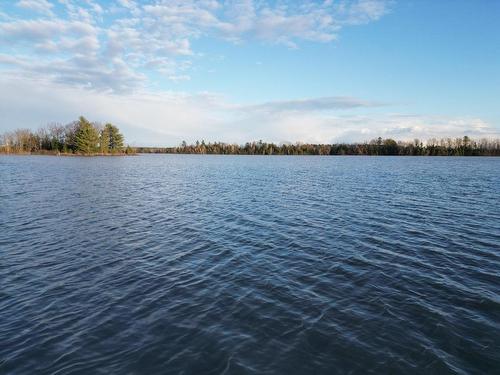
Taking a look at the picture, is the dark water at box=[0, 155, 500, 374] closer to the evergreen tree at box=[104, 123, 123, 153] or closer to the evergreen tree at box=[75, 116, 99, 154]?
the evergreen tree at box=[75, 116, 99, 154]

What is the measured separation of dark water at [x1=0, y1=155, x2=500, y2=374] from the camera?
9.09 m

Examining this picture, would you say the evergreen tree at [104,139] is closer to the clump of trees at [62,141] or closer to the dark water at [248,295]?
the clump of trees at [62,141]

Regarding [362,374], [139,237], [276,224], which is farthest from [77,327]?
[276,224]

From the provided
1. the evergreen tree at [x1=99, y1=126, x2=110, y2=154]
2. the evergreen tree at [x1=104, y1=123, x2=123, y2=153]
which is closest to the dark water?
the evergreen tree at [x1=99, y1=126, x2=110, y2=154]

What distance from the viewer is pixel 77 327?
34.3 ft

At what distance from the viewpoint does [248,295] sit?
42.2 feet

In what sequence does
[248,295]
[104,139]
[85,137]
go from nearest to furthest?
[248,295] < [85,137] < [104,139]

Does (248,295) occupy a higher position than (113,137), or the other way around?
(113,137)

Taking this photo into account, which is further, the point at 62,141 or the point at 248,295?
the point at 62,141

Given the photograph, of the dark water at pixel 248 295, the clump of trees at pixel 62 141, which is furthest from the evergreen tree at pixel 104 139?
the dark water at pixel 248 295

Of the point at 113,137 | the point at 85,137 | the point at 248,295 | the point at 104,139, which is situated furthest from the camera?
the point at 113,137

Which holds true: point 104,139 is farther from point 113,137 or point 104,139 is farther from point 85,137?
point 85,137

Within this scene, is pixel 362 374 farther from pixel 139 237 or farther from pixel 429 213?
pixel 429 213

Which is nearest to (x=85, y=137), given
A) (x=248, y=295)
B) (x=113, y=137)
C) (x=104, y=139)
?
(x=104, y=139)
